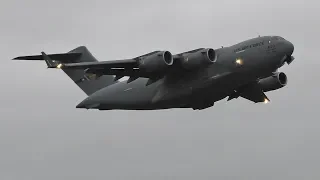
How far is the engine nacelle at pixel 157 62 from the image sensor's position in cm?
2670

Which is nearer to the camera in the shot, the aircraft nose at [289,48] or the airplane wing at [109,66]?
Result: the aircraft nose at [289,48]

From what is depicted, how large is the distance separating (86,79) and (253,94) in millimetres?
7872

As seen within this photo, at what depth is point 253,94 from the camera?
30656 millimetres

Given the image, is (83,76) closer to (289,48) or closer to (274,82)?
(274,82)

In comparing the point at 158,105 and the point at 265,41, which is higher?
the point at 265,41

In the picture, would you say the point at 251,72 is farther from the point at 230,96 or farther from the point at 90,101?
the point at 90,101

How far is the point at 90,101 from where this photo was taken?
30.6 metres

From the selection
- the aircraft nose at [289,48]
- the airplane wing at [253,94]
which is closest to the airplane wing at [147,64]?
the aircraft nose at [289,48]

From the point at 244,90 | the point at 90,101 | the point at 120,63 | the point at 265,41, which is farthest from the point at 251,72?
the point at 90,101

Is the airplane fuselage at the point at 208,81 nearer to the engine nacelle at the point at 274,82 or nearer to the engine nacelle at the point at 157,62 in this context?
the engine nacelle at the point at 157,62

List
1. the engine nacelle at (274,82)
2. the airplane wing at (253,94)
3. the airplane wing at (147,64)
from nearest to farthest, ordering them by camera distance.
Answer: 1. the airplane wing at (147,64)
2. the engine nacelle at (274,82)
3. the airplane wing at (253,94)

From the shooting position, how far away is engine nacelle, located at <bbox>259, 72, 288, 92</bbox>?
98.3 ft

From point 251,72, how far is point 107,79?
7.94 meters

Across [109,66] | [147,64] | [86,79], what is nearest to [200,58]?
[147,64]
